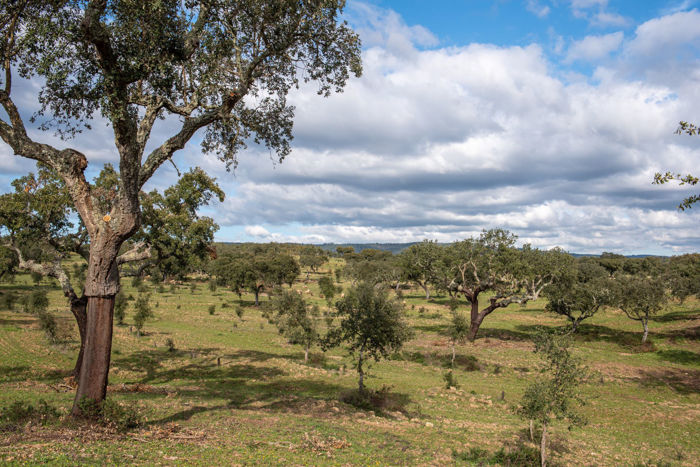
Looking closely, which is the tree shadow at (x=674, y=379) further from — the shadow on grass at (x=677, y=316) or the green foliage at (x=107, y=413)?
the green foliage at (x=107, y=413)

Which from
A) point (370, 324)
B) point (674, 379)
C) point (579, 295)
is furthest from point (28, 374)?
point (579, 295)

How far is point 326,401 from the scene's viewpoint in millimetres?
19359

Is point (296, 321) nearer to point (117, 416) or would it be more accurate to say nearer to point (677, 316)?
point (117, 416)

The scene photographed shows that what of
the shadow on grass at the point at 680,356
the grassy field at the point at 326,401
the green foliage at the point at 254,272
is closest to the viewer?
the grassy field at the point at 326,401

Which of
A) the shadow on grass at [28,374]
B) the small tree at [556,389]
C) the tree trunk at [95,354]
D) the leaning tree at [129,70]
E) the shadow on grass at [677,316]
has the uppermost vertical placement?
the leaning tree at [129,70]

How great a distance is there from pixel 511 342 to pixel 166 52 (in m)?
45.3

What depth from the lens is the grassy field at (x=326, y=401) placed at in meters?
10.4

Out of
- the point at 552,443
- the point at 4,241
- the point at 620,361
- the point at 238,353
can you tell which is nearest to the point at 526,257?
the point at 620,361

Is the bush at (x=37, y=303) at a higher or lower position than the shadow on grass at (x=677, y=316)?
higher

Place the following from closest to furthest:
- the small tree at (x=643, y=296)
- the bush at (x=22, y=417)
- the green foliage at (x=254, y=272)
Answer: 1. the bush at (x=22, y=417)
2. the small tree at (x=643, y=296)
3. the green foliage at (x=254, y=272)

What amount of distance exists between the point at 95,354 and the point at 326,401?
12244 millimetres

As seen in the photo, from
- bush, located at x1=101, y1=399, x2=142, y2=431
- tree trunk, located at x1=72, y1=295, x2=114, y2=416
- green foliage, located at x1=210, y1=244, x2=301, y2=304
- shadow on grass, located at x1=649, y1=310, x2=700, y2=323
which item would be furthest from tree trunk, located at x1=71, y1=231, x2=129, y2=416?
shadow on grass, located at x1=649, y1=310, x2=700, y2=323

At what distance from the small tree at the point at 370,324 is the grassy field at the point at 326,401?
3.15m

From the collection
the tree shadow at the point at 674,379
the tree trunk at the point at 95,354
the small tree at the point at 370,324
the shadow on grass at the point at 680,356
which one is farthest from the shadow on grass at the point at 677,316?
the tree trunk at the point at 95,354
